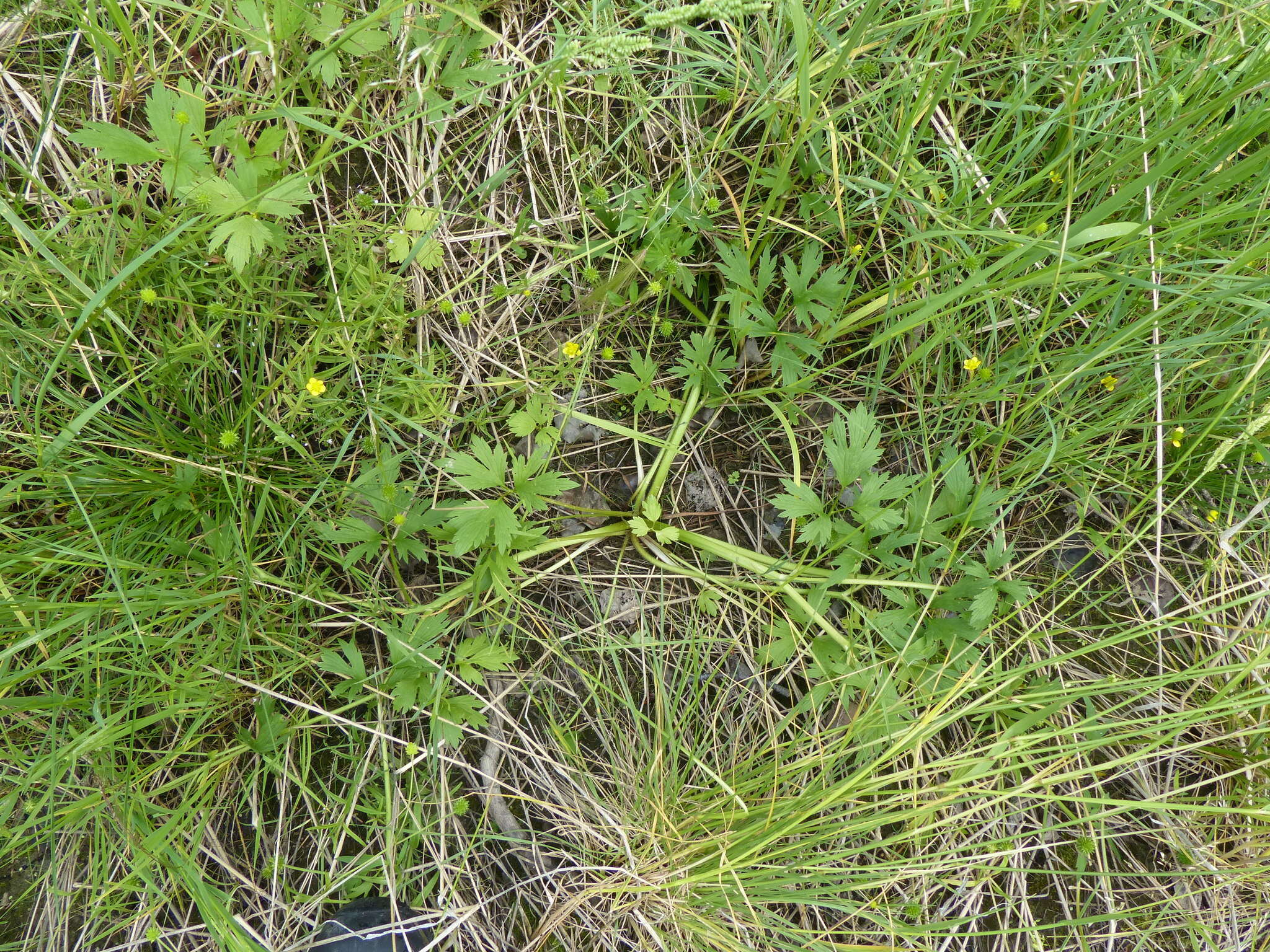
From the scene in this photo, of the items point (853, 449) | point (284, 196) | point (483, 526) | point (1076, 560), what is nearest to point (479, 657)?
point (483, 526)

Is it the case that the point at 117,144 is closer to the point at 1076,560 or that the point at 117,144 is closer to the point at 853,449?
the point at 853,449

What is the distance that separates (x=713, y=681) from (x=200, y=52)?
2.50 meters

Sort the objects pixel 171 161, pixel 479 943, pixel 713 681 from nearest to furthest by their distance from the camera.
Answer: pixel 171 161, pixel 479 943, pixel 713 681

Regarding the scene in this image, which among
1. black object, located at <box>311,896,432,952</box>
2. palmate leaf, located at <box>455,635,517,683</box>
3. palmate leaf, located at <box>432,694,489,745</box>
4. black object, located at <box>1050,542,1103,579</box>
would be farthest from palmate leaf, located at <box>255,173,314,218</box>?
black object, located at <box>1050,542,1103,579</box>

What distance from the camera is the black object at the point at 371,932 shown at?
7.00 ft

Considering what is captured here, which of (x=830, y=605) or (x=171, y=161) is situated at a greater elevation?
(x=171, y=161)

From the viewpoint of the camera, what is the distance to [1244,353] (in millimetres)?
2299

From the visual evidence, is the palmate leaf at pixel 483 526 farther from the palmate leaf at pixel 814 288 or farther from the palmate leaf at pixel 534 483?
the palmate leaf at pixel 814 288

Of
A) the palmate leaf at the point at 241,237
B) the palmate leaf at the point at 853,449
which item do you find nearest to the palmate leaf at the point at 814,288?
the palmate leaf at the point at 853,449

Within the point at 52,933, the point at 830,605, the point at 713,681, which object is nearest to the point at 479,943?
the point at 713,681

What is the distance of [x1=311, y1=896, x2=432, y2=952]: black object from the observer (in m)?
2.13

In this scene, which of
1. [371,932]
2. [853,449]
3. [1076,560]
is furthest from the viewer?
[1076,560]

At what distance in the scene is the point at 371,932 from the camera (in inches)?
84.5

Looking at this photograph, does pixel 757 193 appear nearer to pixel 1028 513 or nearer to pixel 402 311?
pixel 402 311
